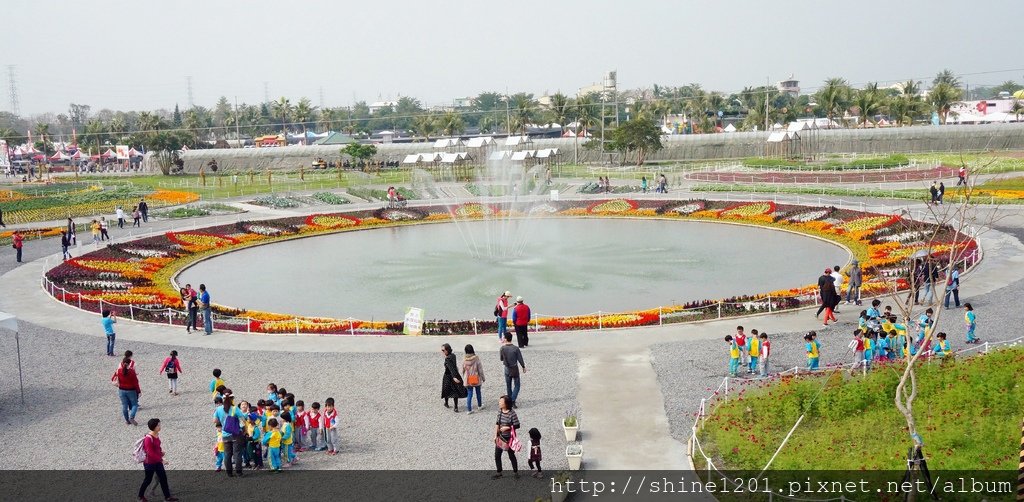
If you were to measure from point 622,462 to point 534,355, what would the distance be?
29.2 feet

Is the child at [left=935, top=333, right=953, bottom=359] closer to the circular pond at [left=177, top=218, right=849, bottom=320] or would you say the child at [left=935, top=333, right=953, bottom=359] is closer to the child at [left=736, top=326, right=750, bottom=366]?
the child at [left=736, top=326, right=750, bottom=366]

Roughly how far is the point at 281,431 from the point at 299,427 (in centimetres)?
100

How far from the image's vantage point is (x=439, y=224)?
6281 cm

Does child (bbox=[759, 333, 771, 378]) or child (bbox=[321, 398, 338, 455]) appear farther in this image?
child (bbox=[759, 333, 771, 378])

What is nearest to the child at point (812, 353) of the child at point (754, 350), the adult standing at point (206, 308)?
the child at point (754, 350)

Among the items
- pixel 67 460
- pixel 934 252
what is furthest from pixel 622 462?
pixel 934 252

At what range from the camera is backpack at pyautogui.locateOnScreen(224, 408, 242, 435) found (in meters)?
18.0

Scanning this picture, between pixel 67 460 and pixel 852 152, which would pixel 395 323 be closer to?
pixel 67 460

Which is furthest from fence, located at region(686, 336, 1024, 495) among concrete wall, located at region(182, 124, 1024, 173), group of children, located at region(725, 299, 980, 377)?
concrete wall, located at region(182, 124, 1024, 173)

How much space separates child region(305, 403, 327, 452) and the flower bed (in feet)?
34.4

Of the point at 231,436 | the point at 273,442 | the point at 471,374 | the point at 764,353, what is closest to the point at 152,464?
the point at 231,436

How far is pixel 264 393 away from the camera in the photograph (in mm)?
23812

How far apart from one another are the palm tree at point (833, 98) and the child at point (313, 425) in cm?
10921

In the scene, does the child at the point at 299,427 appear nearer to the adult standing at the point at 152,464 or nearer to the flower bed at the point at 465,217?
the adult standing at the point at 152,464
